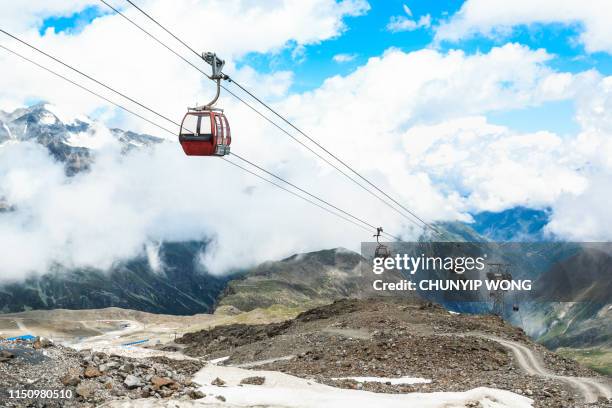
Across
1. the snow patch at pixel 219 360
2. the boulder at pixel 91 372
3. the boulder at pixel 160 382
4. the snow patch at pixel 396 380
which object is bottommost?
the snow patch at pixel 219 360

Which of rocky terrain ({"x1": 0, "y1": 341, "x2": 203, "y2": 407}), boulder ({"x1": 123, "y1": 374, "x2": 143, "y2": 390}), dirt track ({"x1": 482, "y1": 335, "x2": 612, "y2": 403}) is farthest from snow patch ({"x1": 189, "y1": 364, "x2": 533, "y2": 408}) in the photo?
dirt track ({"x1": 482, "y1": 335, "x2": 612, "y2": 403})

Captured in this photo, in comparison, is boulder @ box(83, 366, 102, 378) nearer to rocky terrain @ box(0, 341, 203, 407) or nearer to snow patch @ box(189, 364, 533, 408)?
rocky terrain @ box(0, 341, 203, 407)

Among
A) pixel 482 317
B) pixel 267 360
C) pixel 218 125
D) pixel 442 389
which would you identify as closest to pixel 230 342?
pixel 267 360

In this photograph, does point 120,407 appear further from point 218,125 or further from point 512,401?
point 512,401

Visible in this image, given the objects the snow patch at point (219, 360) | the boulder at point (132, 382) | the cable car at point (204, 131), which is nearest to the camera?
the boulder at point (132, 382)

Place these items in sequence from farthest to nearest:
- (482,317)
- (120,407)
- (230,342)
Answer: (230,342), (482,317), (120,407)

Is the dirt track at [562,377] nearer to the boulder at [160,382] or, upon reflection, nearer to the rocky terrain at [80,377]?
the boulder at [160,382]

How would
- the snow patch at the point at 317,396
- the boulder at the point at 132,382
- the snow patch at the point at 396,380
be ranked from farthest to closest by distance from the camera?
the snow patch at the point at 396,380, the boulder at the point at 132,382, the snow patch at the point at 317,396

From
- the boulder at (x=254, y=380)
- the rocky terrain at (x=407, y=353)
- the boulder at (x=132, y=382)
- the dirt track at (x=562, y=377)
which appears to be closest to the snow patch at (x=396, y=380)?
the rocky terrain at (x=407, y=353)

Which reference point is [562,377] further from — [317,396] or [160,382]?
[160,382]
